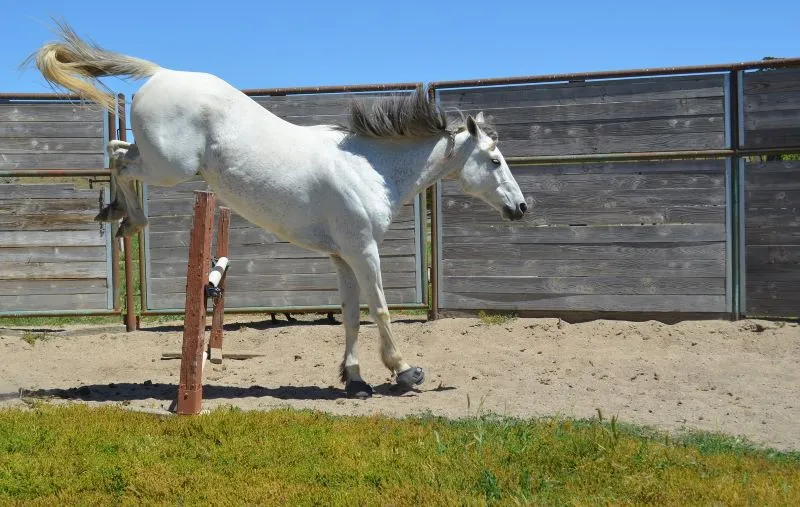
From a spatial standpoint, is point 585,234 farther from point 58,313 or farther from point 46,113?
point 46,113

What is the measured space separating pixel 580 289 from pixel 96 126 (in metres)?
5.43

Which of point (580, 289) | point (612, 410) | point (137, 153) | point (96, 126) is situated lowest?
point (612, 410)

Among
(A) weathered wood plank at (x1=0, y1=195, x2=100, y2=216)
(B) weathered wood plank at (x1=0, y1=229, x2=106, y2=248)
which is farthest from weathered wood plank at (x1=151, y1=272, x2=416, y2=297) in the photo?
(A) weathered wood plank at (x1=0, y1=195, x2=100, y2=216)

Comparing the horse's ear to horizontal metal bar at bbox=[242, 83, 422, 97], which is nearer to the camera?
the horse's ear

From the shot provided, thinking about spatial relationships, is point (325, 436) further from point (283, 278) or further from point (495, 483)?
point (283, 278)

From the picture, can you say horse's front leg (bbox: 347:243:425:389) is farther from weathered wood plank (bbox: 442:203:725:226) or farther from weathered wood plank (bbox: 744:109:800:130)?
weathered wood plank (bbox: 744:109:800:130)

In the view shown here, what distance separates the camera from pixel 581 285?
9.21m

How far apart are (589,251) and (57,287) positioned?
18.6 ft

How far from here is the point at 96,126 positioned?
9.55m

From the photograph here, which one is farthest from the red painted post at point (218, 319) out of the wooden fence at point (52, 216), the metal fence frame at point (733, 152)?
the metal fence frame at point (733, 152)

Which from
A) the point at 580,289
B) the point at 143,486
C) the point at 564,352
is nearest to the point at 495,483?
the point at 143,486

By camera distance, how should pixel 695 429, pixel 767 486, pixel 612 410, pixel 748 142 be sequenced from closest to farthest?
pixel 767 486 → pixel 695 429 → pixel 612 410 → pixel 748 142

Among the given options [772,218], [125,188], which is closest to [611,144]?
[772,218]

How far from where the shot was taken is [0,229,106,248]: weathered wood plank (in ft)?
31.1
